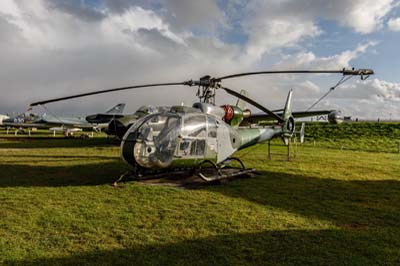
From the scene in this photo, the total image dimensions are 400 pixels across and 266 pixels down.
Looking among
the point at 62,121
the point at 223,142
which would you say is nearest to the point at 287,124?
the point at 223,142

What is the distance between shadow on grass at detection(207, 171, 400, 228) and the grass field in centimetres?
2

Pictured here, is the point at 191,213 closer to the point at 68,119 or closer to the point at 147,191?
the point at 147,191

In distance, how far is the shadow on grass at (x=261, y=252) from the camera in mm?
4160

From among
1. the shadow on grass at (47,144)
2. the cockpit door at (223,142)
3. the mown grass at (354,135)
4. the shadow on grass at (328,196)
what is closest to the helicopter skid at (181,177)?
the shadow on grass at (328,196)

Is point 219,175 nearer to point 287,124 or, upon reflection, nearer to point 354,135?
point 287,124

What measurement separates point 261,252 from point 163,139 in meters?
4.89

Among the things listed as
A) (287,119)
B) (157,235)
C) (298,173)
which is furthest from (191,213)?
(287,119)

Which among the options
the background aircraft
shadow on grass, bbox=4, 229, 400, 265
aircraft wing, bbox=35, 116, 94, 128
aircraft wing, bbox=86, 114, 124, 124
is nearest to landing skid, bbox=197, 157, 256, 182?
shadow on grass, bbox=4, 229, 400, 265

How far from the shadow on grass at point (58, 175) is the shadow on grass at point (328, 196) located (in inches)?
162

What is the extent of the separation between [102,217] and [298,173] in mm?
8071

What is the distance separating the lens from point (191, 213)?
6418 mm

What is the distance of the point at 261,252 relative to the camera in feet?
14.7

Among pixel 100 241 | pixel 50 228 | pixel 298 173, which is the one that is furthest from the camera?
pixel 298 173

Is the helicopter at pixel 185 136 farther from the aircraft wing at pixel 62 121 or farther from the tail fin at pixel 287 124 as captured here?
the aircraft wing at pixel 62 121
